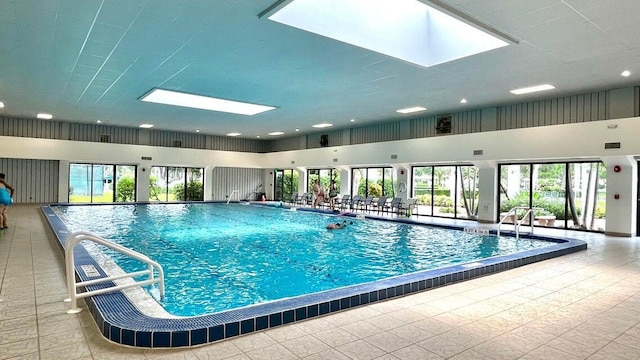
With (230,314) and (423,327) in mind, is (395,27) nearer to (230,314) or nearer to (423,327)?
(423,327)

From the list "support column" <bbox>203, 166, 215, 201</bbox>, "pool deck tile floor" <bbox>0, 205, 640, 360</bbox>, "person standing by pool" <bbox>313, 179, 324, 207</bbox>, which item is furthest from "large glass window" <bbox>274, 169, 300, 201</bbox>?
"pool deck tile floor" <bbox>0, 205, 640, 360</bbox>

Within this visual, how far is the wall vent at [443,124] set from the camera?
1213 cm

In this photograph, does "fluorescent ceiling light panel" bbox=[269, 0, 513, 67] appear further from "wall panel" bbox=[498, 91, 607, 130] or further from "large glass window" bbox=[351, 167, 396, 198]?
"large glass window" bbox=[351, 167, 396, 198]

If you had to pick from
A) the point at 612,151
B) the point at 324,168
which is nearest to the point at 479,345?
the point at 612,151

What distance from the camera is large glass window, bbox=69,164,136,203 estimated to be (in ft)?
53.0

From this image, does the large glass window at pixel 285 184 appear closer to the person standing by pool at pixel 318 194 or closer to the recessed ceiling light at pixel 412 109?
the person standing by pool at pixel 318 194

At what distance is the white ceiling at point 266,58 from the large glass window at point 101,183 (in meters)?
5.64

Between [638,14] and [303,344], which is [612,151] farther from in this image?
[303,344]

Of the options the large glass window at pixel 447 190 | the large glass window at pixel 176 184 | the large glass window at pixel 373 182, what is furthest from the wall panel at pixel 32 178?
the large glass window at pixel 447 190

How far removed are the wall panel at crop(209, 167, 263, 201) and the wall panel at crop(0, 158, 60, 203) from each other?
6.84 metres

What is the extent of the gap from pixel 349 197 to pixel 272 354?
13.1 metres

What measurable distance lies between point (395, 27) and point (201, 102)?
6.42 metres

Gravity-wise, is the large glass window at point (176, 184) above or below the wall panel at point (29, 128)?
below

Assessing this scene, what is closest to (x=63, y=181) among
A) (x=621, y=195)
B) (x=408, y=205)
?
(x=408, y=205)
